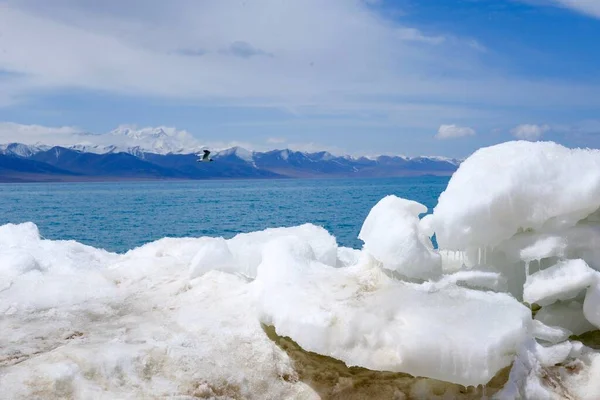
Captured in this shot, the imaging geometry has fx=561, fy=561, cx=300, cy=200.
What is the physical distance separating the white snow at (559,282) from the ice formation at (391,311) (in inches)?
0.8

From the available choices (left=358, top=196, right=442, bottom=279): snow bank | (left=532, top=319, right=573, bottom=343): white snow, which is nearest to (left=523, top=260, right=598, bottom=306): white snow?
(left=532, top=319, right=573, bottom=343): white snow

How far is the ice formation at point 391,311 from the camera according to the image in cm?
690

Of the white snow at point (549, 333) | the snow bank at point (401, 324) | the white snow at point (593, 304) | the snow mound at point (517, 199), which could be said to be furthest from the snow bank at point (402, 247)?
the white snow at point (593, 304)

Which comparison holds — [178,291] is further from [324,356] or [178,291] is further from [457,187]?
[457,187]

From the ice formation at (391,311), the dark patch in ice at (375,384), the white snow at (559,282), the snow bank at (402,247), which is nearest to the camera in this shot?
the ice formation at (391,311)

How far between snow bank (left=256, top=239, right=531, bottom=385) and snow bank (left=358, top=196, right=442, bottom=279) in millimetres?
309

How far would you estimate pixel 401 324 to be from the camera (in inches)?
283

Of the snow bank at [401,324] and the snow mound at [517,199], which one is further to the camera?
the snow mound at [517,199]

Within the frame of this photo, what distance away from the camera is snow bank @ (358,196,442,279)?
799cm

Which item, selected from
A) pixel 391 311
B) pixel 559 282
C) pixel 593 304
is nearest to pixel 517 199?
pixel 559 282

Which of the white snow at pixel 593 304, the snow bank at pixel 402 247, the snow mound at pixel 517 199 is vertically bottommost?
the white snow at pixel 593 304

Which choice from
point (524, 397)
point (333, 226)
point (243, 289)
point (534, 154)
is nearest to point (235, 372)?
point (243, 289)

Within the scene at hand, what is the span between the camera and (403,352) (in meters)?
6.83

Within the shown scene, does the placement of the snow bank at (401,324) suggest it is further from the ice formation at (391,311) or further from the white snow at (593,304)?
the white snow at (593,304)
